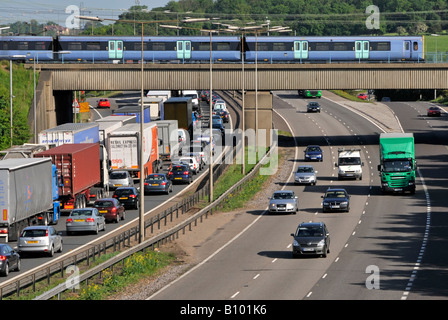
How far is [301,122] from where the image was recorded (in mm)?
114812

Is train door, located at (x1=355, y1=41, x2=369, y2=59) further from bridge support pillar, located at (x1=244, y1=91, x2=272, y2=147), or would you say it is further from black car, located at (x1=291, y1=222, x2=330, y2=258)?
black car, located at (x1=291, y1=222, x2=330, y2=258)

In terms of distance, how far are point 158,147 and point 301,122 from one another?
38467 millimetres

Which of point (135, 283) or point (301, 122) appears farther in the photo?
point (301, 122)

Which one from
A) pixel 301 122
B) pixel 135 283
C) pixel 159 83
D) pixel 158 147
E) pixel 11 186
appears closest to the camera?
pixel 135 283

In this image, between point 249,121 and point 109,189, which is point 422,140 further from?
point 109,189

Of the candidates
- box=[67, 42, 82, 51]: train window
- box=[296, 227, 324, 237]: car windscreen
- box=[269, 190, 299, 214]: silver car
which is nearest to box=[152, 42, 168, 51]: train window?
box=[67, 42, 82, 51]: train window

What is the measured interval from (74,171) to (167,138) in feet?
86.4

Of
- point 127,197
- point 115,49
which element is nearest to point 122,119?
point 115,49

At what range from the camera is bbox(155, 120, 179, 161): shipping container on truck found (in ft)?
266

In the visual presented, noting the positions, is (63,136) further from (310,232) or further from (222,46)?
(222,46)

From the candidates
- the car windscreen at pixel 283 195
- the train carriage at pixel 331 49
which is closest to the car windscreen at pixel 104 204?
the car windscreen at pixel 283 195

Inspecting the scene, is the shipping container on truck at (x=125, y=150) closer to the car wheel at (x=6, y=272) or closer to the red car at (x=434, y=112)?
the car wheel at (x=6, y=272)
